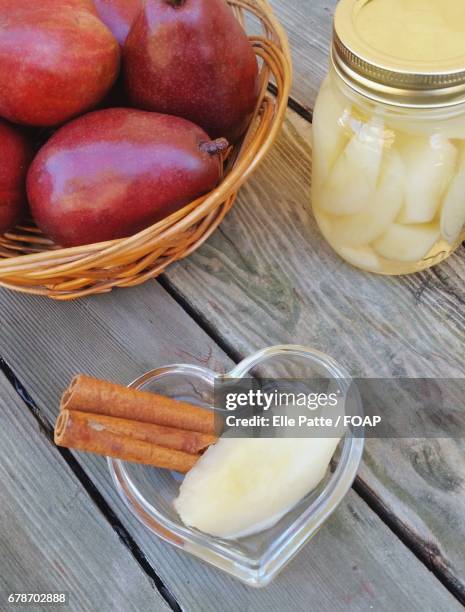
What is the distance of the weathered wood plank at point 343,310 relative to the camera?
0.45 meters

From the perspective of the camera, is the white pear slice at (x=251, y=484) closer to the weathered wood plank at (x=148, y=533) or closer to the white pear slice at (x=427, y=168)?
the weathered wood plank at (x=148, y=533)

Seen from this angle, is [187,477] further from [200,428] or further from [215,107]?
[215,107]

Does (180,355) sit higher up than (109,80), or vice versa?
(109,80)

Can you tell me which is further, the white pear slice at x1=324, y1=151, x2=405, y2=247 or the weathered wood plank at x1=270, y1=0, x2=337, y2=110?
the weathered wood plank at x1=270, y1=0, x2=337, y2=110

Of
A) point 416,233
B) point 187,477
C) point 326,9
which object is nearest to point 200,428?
point 187,477

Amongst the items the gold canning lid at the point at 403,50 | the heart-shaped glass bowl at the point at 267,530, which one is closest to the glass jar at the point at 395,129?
the gold canning lid at the point at 403,50

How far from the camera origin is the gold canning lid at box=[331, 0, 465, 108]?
1.26ft

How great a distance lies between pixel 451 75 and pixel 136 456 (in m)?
0.32

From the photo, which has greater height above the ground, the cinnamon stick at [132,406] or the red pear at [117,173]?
the red pear at [117,173]

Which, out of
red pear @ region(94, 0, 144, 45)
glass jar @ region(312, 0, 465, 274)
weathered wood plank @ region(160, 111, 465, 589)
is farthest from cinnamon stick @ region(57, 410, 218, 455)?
red pear @ region(94, 0, 144, 45)

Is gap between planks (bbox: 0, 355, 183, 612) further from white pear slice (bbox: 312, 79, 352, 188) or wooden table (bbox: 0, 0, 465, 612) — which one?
white pear slice (bbox: 312, 79, 352, 188)

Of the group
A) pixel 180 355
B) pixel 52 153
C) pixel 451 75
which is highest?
pixel 451 75

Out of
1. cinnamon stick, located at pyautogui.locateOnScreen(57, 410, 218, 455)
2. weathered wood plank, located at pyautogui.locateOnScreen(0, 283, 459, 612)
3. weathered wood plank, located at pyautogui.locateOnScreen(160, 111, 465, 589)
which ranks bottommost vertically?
weathered wood plank, located at pyautogui.locateOnScreen(0, 283, 459, 612)

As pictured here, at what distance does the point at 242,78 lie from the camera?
0.52 meters
